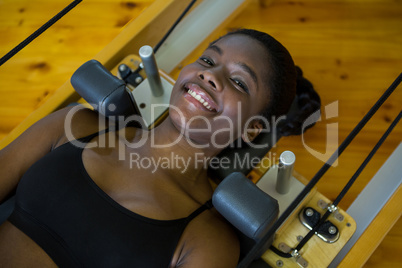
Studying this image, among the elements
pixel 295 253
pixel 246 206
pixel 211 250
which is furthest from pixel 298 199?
pixel 295 253

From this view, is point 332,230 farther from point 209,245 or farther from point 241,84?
point 241,84

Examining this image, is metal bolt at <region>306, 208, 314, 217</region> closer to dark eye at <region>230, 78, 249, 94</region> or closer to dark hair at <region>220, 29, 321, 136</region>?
dark hair at <region>220, 29, 321, 136</region>

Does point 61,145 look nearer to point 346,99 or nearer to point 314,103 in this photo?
point 314,103

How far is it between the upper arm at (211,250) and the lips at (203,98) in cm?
33

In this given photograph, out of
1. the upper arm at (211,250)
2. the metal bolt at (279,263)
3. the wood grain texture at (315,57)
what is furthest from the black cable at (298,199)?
the wood grain texture at (315,57)

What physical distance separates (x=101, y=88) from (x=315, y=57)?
941mm

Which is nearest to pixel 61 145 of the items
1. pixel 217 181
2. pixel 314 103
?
pixel 217 181

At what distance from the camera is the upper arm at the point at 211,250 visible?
1026mm

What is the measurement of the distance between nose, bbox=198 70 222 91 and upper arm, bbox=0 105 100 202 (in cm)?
45

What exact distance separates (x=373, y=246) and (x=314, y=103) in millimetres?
465

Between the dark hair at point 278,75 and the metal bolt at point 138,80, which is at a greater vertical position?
the dark hair at point 278,75

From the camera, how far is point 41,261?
41.0 inches

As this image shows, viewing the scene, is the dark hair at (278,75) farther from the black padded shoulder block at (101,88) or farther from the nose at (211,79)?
the black padded shoulder block at (101,88)

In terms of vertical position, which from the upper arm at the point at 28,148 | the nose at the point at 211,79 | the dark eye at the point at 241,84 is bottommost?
the upper arm at the point at 28,148
